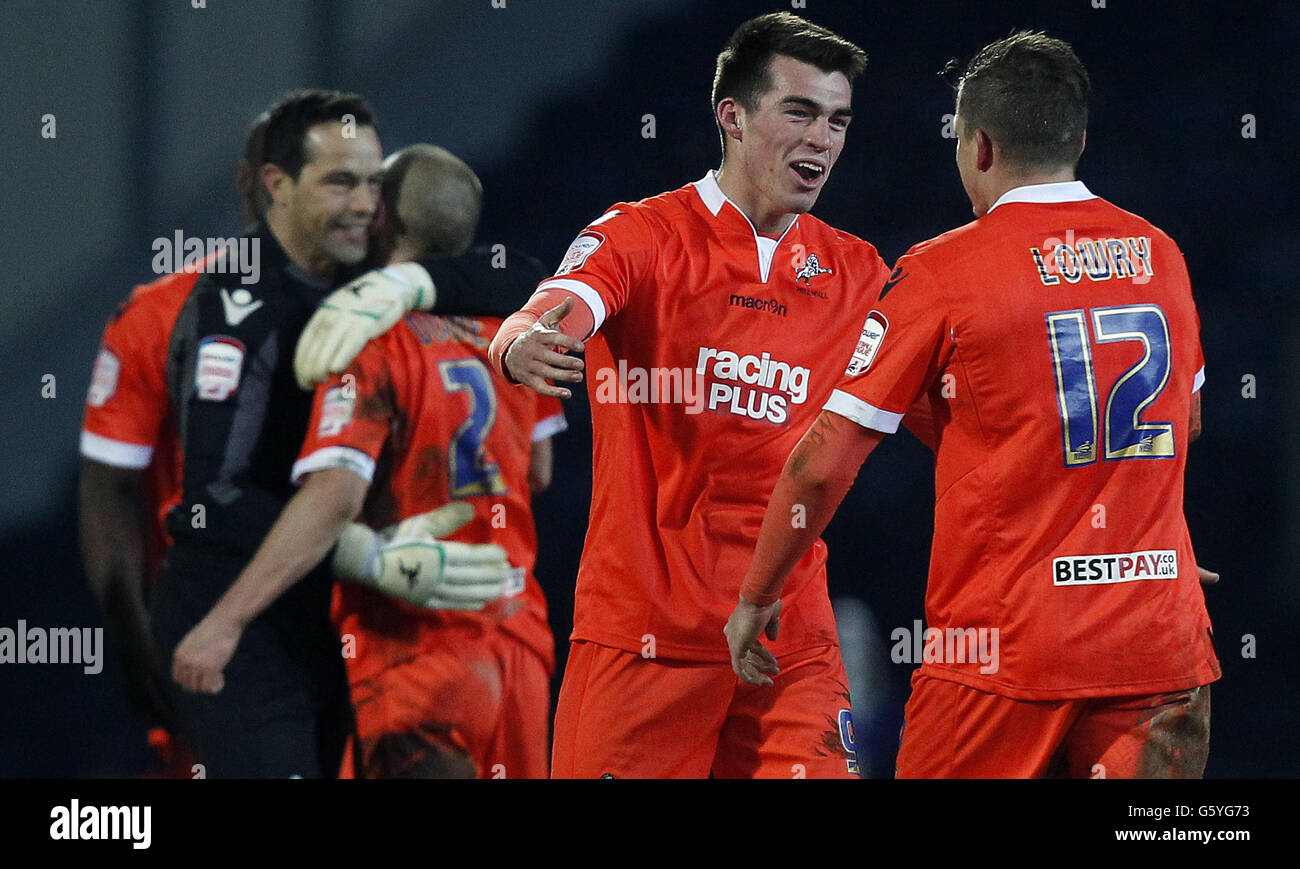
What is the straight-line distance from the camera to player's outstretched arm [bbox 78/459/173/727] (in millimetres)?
4426

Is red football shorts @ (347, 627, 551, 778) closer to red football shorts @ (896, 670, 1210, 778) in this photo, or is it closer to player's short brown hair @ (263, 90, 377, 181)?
player's short brown hair @ (263, 90, 377, 181)

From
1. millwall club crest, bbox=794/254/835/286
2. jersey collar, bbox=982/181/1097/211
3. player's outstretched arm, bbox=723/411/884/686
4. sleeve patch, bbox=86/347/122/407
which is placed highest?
jersey collar, bbox=982/181/1097/211

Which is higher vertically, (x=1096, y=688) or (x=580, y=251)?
(x=580, y=251)

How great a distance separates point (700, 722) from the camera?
2.88 meters

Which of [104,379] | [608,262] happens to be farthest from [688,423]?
[104,379]

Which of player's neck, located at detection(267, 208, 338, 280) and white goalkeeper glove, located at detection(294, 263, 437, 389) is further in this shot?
player's neck, located at detection(267, 208, 338, 280)

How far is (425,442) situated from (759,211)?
5.44 feet

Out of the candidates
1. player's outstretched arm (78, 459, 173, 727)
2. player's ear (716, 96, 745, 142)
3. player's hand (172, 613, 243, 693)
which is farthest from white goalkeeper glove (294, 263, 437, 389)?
player's ear (716, 96, 745, 142)

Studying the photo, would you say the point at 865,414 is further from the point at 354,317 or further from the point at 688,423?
the point at 354,317

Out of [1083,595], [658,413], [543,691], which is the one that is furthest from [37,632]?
[1083,595]

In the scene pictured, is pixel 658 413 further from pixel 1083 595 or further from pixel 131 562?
pixel 131 562

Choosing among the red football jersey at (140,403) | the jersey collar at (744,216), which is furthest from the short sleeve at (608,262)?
the red football jersey at (140,403)

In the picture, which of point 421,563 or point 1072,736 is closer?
point 1072,736

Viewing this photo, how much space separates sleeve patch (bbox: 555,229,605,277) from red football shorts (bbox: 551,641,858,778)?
76cm
